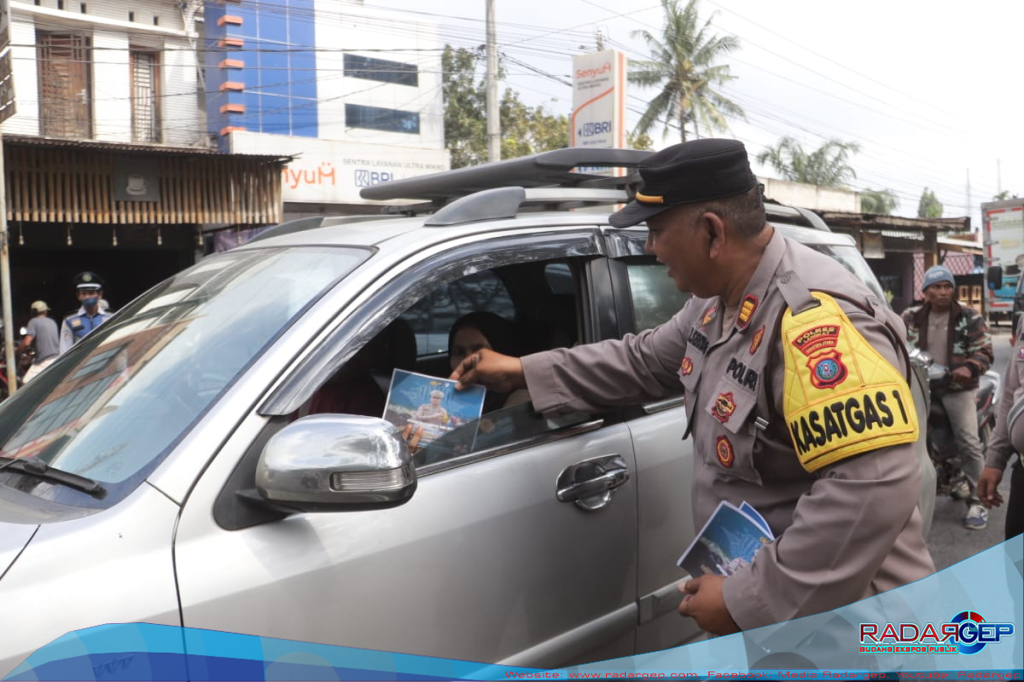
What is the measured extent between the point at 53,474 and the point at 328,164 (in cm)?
1962

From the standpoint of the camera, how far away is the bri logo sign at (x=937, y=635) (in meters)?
1.33

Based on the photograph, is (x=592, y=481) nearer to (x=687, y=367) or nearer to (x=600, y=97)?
(x=687, y=367)

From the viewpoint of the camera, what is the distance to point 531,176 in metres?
2.71

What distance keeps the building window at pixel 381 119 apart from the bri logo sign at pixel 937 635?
25.9 metres

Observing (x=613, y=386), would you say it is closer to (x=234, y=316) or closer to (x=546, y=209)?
(x=546, y=209)

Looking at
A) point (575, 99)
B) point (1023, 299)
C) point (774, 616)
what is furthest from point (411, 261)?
point (575, 99)

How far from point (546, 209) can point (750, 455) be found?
4.28ft

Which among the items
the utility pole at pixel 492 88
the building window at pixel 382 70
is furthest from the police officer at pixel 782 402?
the building window at pixel 382 70

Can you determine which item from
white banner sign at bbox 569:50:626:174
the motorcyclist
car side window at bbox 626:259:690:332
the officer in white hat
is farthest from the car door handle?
white banner sign at bbox 569:50:626:174

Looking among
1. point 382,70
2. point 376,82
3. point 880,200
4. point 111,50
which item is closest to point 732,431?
point 111,50

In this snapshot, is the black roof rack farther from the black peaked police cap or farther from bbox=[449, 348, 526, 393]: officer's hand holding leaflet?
bbox=[449, 348, 526, 393]: officer's hand holding leaflet

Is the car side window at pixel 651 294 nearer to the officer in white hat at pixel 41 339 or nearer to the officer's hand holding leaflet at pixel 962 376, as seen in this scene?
the officer's hand holding leaflet at pixel 962 376

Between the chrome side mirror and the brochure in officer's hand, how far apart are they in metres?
0.72

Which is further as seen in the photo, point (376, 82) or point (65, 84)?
point (376, 82)
